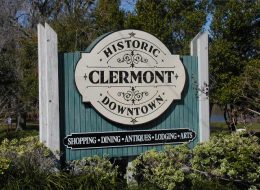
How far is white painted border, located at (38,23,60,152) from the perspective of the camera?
820 centimetres

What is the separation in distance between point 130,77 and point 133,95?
31 cm

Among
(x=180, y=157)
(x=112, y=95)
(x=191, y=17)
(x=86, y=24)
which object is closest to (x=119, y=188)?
(x=180, y=157)

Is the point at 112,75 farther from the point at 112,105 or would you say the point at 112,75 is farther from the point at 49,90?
the point at 49,90

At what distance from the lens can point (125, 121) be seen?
8.80 m

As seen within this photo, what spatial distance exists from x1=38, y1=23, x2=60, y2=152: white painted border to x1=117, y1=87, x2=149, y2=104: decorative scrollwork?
45.4 inches

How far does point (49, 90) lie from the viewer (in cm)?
822

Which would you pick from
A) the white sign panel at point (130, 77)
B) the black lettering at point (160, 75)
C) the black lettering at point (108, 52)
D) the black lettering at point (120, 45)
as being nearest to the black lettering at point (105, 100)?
the white sign panel at point (130, 77)

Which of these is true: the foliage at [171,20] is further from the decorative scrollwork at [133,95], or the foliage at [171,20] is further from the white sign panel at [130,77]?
the decorative scrollwork at [133,95]

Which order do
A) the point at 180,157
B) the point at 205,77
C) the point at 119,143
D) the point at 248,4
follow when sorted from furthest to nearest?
the point at 248,4
the point at 205,77
the point at 119,143
the point at 180,157

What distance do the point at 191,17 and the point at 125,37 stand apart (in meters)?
3.58

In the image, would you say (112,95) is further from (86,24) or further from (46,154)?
(86,24)

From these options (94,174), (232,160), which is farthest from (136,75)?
(232,160)

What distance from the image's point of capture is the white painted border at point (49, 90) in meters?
8.20

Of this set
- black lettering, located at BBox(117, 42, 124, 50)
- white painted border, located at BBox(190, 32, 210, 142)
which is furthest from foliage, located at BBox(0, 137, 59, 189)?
white painted border, located at BBox(190, 32, 210, 142)
